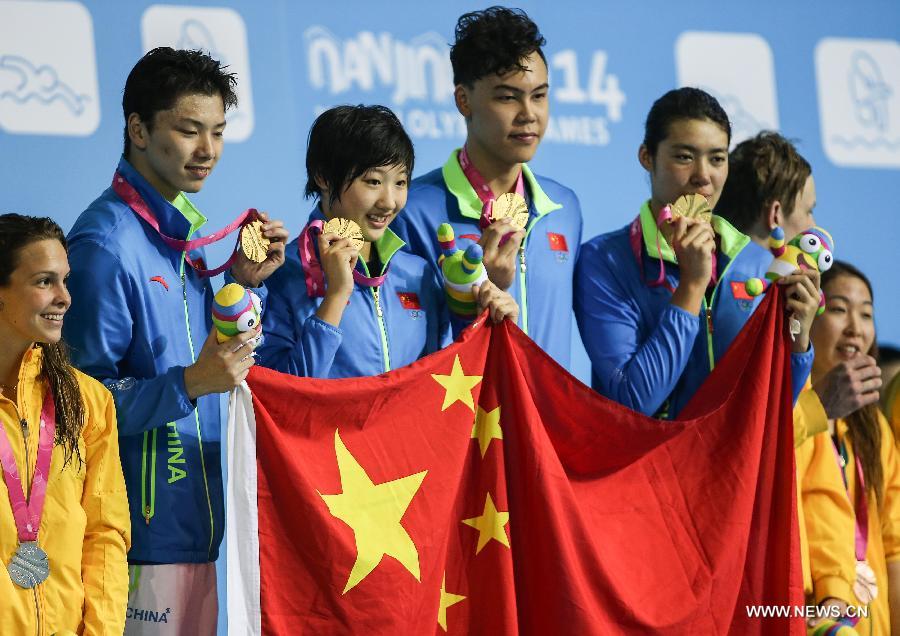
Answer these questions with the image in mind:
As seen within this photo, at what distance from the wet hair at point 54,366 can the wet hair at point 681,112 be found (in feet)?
5.45

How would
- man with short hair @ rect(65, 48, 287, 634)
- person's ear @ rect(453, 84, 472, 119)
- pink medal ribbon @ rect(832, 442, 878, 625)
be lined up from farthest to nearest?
pink medal ribbon @ rect(832, 442, 878, 625) < person's ear @ rect(453, 84, 472, 119) < man with short hair @ rect(65, 48, 287, 634)

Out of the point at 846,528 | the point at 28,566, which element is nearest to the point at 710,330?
the point at 846,528

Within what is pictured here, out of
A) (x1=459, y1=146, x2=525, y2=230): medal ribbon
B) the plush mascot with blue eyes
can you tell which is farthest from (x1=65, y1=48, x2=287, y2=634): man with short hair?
the plush mascot with blue eyes

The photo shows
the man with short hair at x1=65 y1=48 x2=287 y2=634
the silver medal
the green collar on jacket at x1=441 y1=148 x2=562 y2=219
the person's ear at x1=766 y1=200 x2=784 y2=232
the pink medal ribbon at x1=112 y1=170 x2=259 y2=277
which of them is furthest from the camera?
the person's ear at x1=766 y1=200 x2=784 y2=232

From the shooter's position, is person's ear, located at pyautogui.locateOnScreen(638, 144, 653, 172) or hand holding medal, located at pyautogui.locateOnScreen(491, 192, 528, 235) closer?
hand holding medal, located at pyautogui.locateOnScreen(491, 192, 528, 235)

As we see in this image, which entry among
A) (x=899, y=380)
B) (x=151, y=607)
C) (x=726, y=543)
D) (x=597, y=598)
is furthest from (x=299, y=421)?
(x=899, y=380)

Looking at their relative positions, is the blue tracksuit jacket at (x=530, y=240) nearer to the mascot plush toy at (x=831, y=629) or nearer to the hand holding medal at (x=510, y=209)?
the hand holding medal at (x=510, y=209)

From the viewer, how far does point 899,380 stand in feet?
15.1

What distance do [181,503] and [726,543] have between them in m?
1.26

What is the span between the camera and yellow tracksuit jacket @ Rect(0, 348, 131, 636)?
2756mm

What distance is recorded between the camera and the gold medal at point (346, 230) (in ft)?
10.8

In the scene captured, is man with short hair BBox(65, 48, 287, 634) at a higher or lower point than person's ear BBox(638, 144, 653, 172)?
lower

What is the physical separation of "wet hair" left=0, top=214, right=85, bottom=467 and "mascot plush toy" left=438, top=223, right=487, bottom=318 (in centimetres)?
90

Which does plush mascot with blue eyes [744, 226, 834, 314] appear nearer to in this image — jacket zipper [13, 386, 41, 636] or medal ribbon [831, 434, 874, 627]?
medal ribbon [831, 434, 874, 627]
